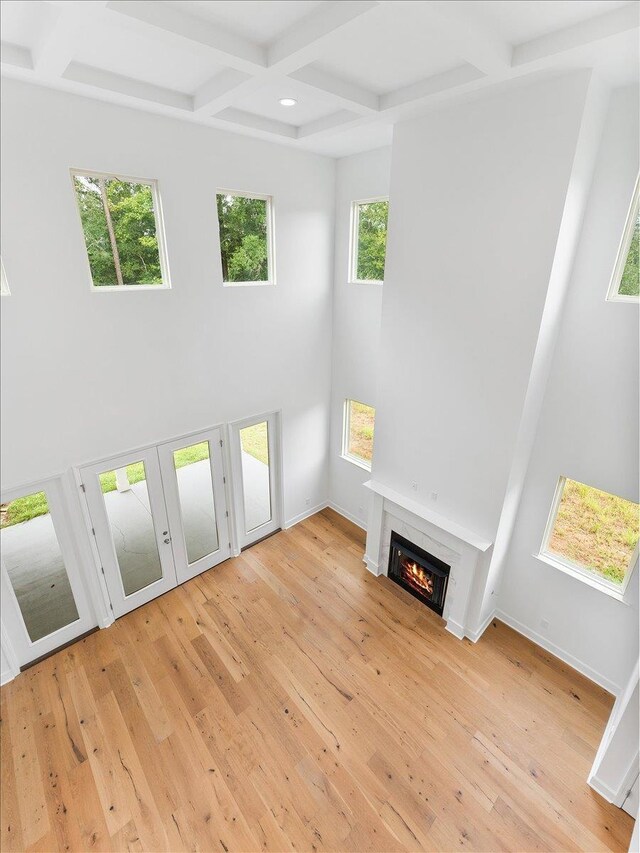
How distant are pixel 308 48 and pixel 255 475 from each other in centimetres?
510

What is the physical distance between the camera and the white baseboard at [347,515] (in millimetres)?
7175

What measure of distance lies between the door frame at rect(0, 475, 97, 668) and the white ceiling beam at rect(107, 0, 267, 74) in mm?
3892

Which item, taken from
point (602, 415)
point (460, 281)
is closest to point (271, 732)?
point (602, 415)

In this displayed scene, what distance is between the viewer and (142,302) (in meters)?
4.43

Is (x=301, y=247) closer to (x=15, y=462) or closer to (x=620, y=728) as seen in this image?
(x=15, y=462)

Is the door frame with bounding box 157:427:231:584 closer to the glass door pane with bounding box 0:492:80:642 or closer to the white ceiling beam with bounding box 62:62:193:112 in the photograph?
the glass door pane with bounding box 0:492:80:642

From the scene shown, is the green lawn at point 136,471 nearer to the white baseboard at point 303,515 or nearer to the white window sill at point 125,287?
the white baseboard at point 303,515

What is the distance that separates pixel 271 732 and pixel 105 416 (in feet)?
12.2

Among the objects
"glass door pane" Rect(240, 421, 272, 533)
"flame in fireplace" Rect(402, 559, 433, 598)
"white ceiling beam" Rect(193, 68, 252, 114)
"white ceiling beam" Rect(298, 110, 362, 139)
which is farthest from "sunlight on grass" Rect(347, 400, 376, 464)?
"white ceiling beam" Rect(193, 68, 252, 114)

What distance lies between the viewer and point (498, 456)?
4.38 meters

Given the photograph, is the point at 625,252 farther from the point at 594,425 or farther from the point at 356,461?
the point at 356,461

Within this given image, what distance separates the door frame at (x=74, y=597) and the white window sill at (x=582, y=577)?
17.9 feet

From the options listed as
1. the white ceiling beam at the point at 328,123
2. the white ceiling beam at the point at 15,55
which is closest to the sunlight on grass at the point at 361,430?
the white ceiling beam at the point at 328,123

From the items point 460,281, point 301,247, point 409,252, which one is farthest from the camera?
point 301,247
